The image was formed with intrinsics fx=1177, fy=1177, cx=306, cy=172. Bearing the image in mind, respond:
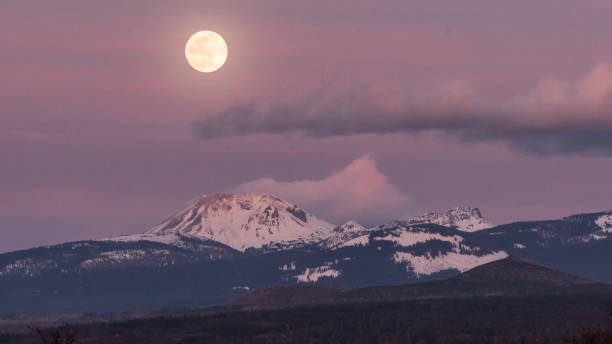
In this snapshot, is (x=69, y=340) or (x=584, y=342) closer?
(x=69, y=340)

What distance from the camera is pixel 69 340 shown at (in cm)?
12706

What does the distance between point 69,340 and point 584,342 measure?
98816mm

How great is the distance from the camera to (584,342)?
19450 cm
